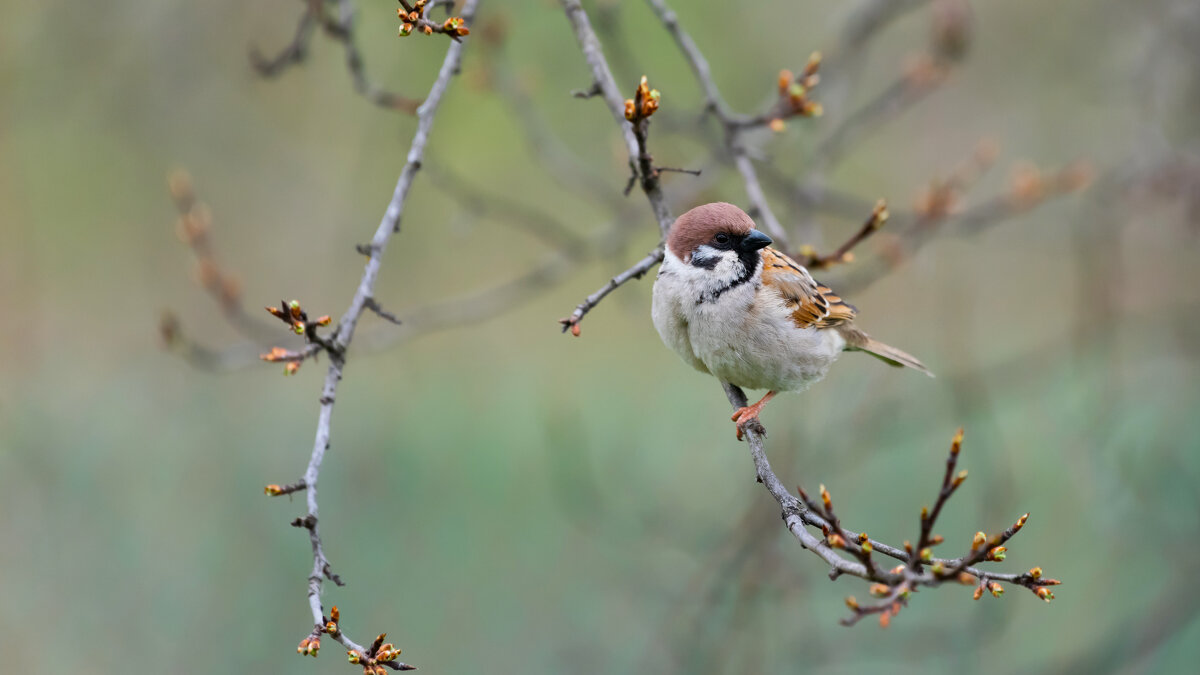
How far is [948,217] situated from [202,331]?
16.1 feet

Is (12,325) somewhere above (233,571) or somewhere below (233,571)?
above

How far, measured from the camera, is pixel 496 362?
17.9 feet

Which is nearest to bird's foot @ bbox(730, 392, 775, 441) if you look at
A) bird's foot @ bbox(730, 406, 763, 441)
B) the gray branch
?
bird's foot @ bbox(730, 406, 763, 441)

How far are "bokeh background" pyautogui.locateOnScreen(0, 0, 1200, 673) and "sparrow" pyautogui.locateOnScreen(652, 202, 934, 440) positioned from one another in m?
0.45

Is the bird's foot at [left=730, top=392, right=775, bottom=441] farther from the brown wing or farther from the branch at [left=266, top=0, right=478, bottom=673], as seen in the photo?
the branch at [left=266, top=0, right=478, bottom=673]

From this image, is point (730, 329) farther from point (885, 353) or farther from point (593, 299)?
A: point (885, 353)

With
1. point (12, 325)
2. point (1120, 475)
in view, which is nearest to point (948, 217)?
point (1120, 475)

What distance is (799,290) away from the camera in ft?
9.56

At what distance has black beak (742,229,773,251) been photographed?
2666 mm

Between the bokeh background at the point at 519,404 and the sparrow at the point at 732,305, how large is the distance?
1.49ft

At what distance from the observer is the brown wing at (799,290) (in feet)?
9.41

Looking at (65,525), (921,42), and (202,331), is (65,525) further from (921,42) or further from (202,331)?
(921,42)

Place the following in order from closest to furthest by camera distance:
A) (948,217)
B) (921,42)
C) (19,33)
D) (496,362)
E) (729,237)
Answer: (729,237) → (948,217) → (19,33) → (496,362) → (921,42)

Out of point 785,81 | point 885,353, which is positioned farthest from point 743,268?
→ point 885,353
